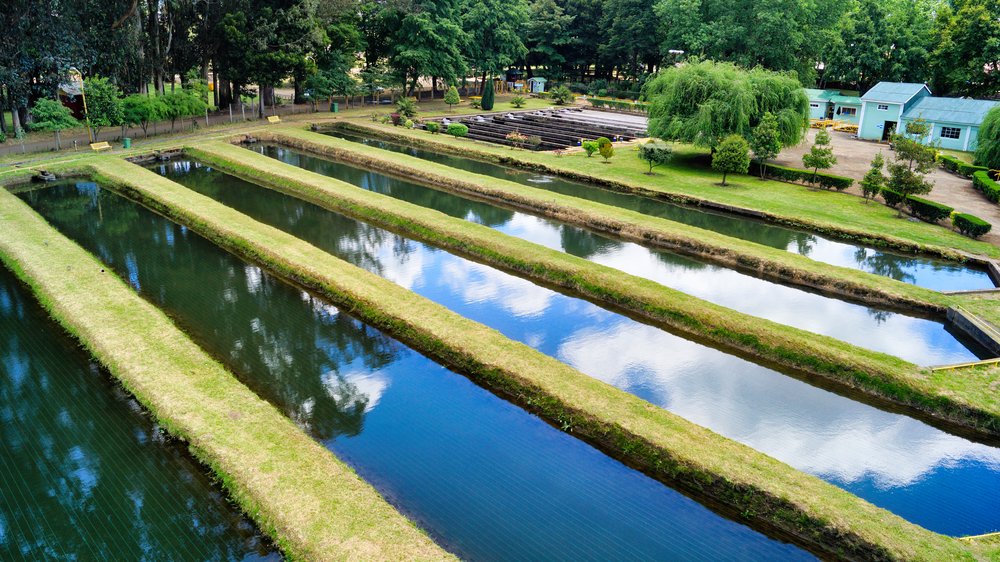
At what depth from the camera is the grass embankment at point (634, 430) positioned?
1043 cm

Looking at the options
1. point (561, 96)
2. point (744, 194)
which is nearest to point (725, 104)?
point (744, 194)

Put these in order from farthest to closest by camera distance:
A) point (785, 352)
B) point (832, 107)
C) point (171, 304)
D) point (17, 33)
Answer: point (832, 107), point (17, 33), point (171, 304), point (785, 352)

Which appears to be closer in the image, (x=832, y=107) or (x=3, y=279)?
(x=3, y=279)

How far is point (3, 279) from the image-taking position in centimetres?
1994

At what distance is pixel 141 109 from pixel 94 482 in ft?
106

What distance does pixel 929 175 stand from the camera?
35.8 meters

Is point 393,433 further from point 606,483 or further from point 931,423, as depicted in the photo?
point 931,423

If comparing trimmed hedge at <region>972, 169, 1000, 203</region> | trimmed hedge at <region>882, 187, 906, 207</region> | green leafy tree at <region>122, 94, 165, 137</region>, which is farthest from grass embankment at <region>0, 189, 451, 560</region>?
Answer: trimmed hedge at <region>972, 169, 1000, 203</region>

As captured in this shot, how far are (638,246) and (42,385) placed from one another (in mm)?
19166

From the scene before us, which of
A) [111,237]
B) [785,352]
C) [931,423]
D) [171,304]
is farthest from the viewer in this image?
[111,237]

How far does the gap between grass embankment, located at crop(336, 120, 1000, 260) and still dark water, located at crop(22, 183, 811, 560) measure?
18.8 m

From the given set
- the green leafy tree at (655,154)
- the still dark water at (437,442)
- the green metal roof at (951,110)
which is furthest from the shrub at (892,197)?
the still dark water at (437,442)

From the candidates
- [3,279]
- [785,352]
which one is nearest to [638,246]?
[785,352]

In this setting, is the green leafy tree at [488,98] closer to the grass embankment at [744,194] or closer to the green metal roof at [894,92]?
the grass embankment at [744,194]
